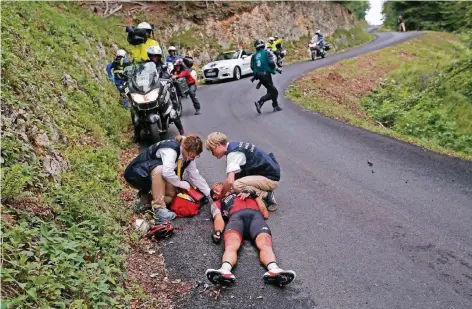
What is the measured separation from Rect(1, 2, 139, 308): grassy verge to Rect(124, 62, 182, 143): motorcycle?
86cm

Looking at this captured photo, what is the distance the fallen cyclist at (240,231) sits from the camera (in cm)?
453

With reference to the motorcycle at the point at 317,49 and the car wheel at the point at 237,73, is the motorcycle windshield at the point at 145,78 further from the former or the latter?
the motorcycle at the point at 317,49

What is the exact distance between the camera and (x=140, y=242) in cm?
570

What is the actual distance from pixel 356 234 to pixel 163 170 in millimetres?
2725

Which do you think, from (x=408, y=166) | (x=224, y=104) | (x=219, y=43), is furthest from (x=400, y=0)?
(x=408, y=166)

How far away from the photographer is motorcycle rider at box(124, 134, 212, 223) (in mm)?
6066

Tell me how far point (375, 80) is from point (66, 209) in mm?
19756

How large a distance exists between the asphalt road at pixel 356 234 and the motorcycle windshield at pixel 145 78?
6.21 feet

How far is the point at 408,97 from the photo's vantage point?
17141 mm

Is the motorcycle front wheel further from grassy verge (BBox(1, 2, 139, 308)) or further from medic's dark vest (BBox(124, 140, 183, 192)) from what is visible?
medic's dark vest (BBox(124, 140, 183, 192))

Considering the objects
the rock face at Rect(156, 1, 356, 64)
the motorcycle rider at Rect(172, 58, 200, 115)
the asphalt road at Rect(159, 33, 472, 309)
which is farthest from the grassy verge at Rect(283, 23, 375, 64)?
the asphalt road at Rect(159, 33, 472, 309)

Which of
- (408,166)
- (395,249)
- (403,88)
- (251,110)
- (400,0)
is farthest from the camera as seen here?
(400,0)

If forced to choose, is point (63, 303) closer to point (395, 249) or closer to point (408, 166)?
point (395, 249)

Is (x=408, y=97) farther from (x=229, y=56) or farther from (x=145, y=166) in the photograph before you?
(x=145, y=166)
